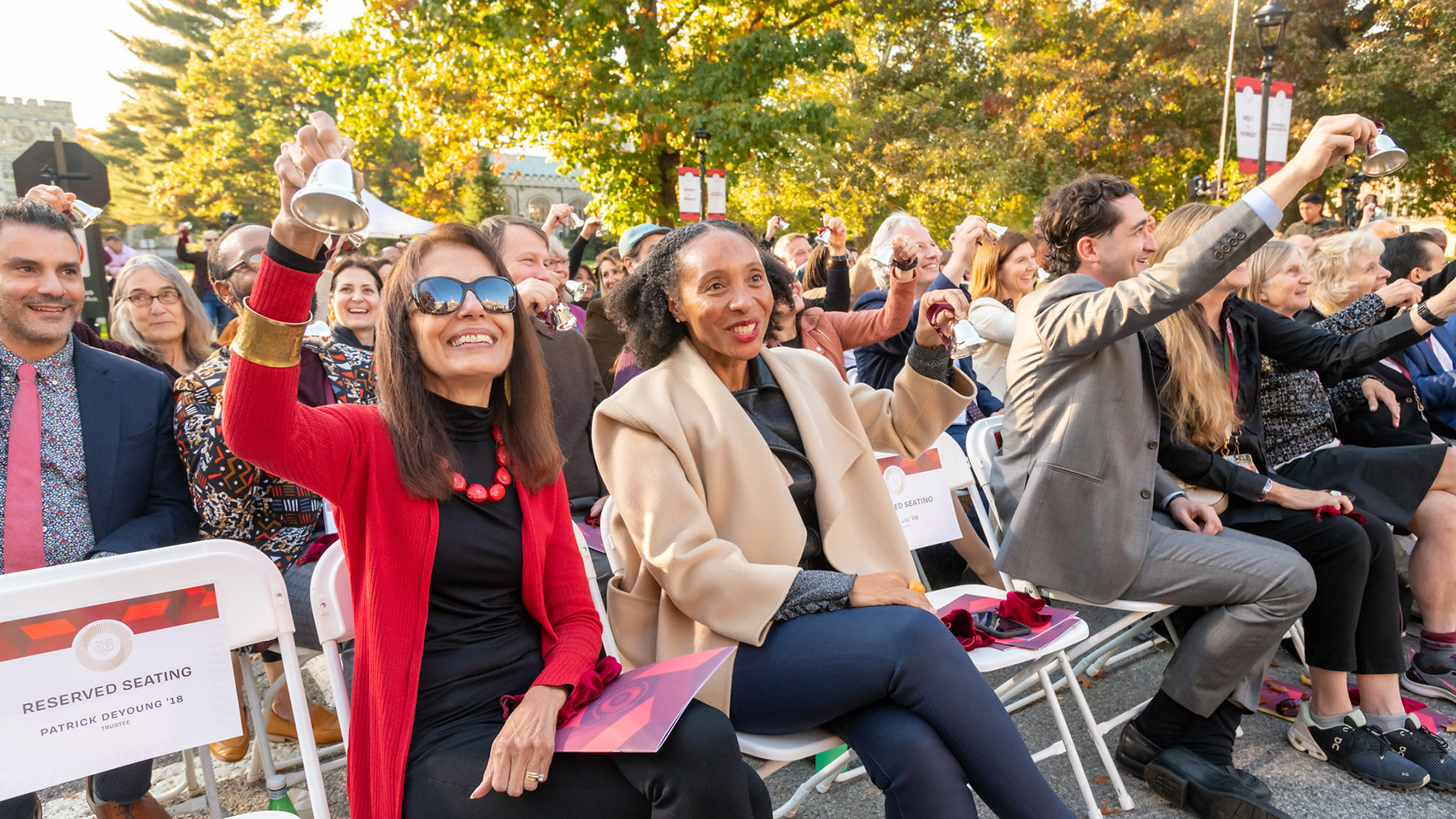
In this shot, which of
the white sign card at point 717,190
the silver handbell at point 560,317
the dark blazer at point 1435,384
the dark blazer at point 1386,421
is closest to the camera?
the silver handbell at point 560,317

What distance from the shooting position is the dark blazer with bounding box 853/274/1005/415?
15.5ft

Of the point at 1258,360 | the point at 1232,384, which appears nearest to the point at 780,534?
the point at 1232,384

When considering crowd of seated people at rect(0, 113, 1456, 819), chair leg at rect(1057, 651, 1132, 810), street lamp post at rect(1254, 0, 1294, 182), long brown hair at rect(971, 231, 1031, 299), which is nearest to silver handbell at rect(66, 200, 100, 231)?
crowd of seated people at rect(0, 113, 1456, 819)

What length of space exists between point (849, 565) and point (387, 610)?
43.5 inches

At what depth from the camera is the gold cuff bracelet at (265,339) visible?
5.03ft

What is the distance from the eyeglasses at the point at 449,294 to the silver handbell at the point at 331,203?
521 mm

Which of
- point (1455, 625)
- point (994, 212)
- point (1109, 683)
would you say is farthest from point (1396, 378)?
point (994, 212)

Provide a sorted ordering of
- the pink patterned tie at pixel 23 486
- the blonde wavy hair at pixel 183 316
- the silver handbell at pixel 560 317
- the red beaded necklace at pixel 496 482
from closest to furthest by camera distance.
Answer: the red beaded necklace at pixel 496 482 < the pink patterned tie at pixel 23 486 < the silver handbell at pixel 560 317 < the blonde wavy hair at pixel 183 316

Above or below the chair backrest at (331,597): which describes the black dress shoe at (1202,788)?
below

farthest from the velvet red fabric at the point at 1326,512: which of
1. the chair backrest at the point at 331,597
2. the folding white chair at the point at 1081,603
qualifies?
the chair backrest at the point at 331,597

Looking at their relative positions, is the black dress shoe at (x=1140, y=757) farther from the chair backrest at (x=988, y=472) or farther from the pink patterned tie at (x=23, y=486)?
the pink patterned tie at (x=23, y=486)

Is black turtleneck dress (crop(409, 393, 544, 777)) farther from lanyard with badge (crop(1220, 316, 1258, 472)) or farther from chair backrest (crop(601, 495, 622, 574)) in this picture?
lanyard with badge (crop(1220, 316, 1258, 472))

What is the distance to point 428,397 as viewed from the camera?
200 centimetres

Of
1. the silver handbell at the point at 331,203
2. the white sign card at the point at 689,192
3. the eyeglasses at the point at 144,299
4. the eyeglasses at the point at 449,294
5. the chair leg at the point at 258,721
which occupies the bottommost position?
the chair leg at the point at 258,721
